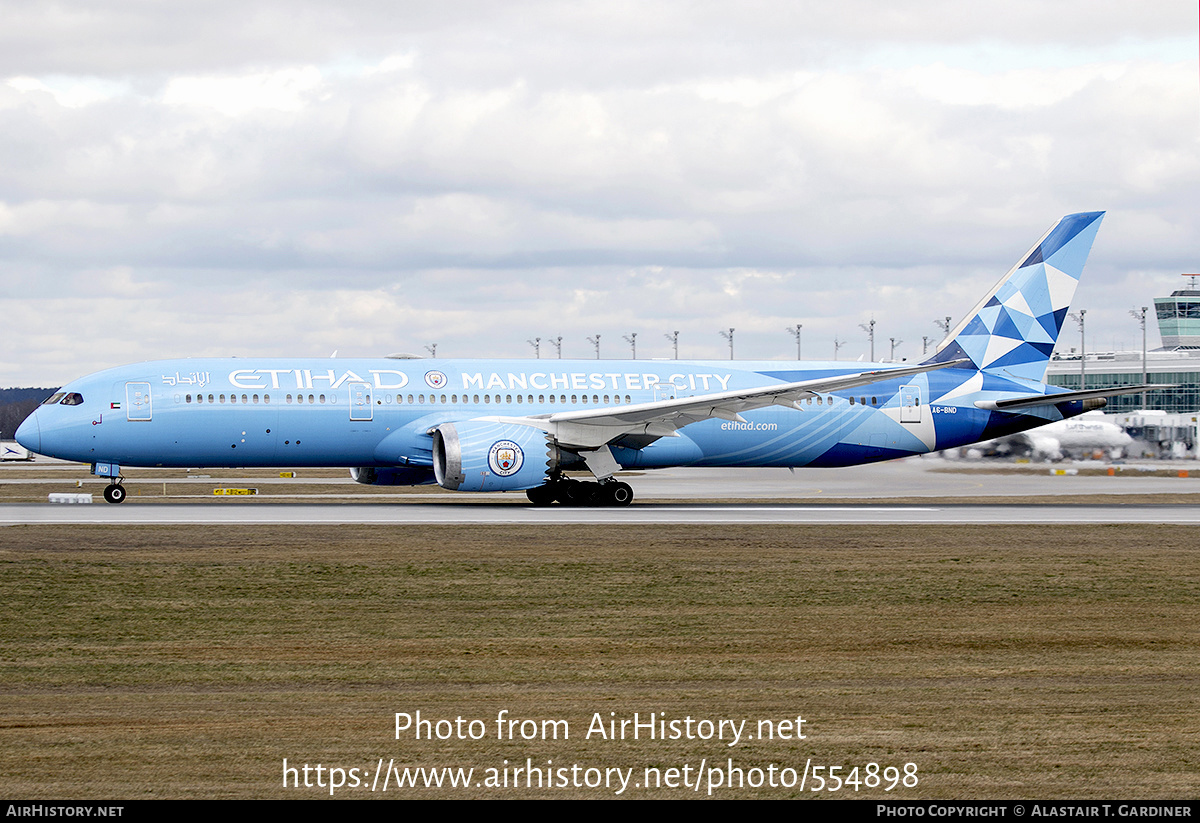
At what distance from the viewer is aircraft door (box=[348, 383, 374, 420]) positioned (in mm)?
35344

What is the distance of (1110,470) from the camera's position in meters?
64.0

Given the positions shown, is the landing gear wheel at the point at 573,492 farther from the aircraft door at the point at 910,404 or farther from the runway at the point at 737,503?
the aircraft door at the point at 910,404

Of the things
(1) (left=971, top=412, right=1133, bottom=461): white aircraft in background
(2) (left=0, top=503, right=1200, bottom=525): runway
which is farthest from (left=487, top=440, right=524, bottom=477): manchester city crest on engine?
(1) (left=971, top=412, right=1133, bottom=461): white aircraft in background

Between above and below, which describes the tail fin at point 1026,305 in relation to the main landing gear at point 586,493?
above

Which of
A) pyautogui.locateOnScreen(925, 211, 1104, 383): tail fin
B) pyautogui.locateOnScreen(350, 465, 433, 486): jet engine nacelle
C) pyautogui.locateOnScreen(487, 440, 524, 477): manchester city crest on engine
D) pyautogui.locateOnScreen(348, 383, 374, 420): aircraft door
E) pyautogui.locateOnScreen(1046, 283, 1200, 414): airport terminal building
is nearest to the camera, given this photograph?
pyautogui.locateOnScreen(487, 440, 524, 477): manchester city crest on engine

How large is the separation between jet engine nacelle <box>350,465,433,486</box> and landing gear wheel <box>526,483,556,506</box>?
3.17 metres

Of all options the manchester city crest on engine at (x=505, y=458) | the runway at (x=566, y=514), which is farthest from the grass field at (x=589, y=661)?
the manchester city crest on engine at (x=505, y=458)

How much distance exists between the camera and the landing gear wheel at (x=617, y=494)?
36844 mm

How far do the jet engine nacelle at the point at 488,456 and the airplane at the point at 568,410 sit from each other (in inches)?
2.2

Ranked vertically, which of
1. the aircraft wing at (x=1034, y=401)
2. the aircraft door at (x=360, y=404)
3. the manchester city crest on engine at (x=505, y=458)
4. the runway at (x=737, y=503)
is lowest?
the runway at (x=737, y=503)

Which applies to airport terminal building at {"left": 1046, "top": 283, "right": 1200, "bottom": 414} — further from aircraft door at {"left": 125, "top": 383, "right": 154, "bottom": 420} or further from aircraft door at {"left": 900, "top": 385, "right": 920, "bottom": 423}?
aircraft door at {"left": 125, "top": 383, "right": 154, "bottom": 420}

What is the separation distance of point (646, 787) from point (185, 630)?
8104 mm

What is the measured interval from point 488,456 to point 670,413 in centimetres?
542

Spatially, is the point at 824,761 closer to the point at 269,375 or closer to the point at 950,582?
the point at 950,582
